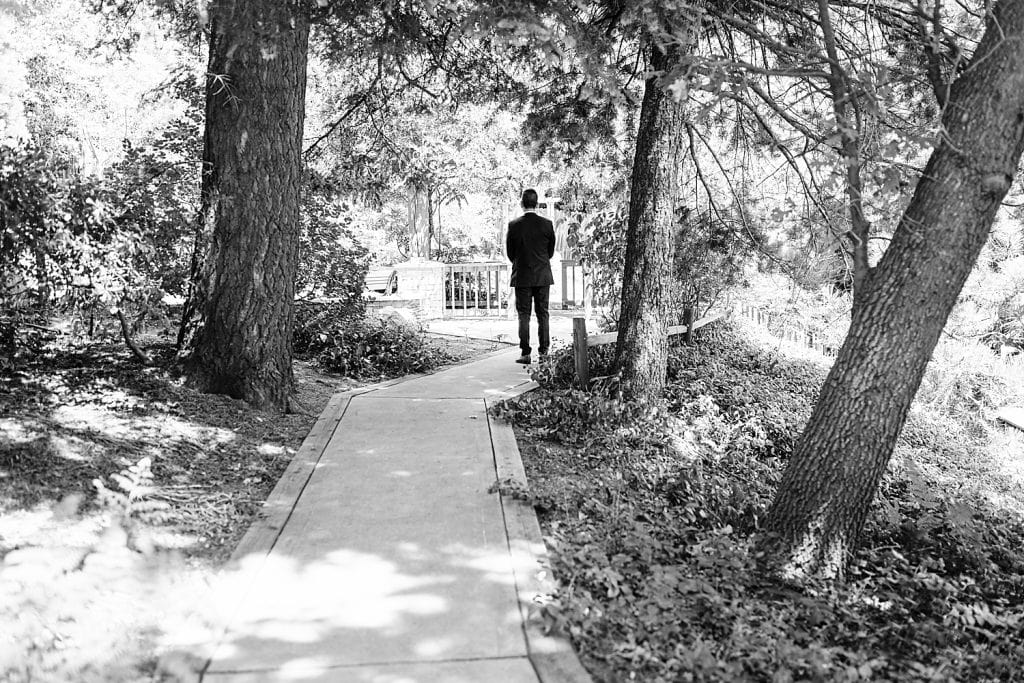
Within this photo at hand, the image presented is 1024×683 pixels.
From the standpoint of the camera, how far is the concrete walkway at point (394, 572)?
10.8ft

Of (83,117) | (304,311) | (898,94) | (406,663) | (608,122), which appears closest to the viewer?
(406,663)

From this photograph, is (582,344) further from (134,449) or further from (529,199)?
(134,449)

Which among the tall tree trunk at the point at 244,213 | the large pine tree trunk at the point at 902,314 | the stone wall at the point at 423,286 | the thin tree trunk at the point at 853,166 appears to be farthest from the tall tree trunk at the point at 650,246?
the stone wall at the point at 423,286

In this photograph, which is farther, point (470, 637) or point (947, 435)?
point (947, 435)

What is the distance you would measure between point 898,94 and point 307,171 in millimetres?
6760

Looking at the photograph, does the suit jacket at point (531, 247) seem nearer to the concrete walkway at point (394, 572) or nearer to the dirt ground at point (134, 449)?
the dirt ground at point (134, 449)

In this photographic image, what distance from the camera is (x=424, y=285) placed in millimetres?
17359

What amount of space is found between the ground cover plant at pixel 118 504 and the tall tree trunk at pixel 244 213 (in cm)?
33

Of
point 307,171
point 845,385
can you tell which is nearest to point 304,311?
point 307,171

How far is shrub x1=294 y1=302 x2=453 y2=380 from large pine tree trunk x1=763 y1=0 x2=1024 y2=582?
239 inches

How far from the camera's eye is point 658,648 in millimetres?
3400

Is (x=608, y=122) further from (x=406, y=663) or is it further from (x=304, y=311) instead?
(x=406, y=663)

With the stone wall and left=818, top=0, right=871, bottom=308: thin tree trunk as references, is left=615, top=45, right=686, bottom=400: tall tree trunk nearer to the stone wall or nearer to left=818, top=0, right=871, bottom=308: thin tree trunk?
left=818, top=0, right=871, bottom=308: thin tree trunk

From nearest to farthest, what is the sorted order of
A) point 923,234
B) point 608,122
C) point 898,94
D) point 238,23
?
1. point 923,234
2. point 238,23
3. point 898,94
4. point 608,122
